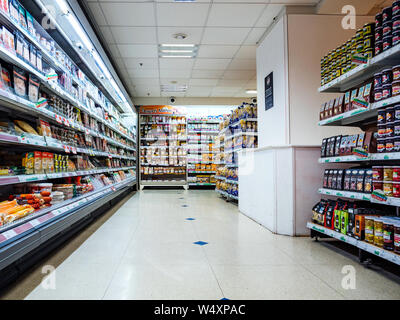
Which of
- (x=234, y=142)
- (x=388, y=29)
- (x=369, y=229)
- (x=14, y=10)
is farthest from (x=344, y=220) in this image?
(x=234, y=142)

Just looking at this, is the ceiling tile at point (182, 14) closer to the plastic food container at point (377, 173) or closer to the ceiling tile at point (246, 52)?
the ceiling tile at point (246, 52)

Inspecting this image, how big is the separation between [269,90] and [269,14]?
1148 mm

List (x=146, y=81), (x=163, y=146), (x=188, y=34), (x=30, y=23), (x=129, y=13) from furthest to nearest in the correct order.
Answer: (x=163, y=146) < (x=146, y=81) < (x=188, y=34) < (x=129, y=13) < (x=30, y=23)

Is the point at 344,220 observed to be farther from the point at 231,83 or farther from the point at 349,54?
the point at 231,83

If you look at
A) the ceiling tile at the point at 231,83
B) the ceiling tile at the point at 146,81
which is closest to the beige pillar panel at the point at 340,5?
the ceiling tile at the point at 231,83

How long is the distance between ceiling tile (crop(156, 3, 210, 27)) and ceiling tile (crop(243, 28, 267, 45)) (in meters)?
0.94

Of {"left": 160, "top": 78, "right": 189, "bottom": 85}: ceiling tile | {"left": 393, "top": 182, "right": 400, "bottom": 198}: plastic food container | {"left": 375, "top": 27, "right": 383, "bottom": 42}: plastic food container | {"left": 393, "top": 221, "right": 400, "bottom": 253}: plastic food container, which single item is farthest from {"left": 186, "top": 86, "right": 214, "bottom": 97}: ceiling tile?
{"left": 393, "top": 221, "right": 400, "bottom": 253}: plastic food container

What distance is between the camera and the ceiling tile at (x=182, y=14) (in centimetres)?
410

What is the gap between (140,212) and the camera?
190 inches

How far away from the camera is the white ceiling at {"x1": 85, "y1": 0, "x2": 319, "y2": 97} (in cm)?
411

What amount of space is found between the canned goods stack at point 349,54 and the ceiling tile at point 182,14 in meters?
2.15

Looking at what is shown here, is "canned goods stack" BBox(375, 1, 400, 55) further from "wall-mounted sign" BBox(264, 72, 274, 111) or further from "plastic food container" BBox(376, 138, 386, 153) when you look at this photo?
"wall-mounted sign" BBox(264, 72, 274, 111)

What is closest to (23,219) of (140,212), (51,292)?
(51,292)

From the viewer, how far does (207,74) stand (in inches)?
288
